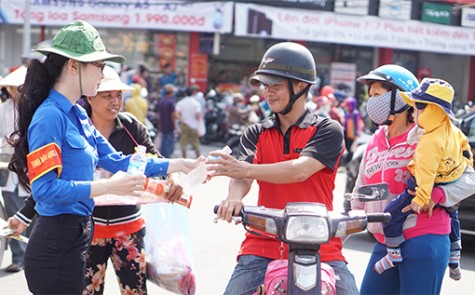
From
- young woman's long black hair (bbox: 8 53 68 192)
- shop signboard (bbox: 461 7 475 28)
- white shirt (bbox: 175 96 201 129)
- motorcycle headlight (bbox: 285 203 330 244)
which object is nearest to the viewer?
motorcycle headlight (bbox: 285 203 330 244)

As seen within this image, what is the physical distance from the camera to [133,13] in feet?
74.3

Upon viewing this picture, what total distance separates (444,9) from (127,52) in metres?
11.0

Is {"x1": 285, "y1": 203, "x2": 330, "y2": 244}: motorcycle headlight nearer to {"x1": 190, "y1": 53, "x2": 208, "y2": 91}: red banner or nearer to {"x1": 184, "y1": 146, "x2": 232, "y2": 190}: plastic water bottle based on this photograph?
{"x1": 184, "y1": 146, "x2": 232, "y2": 190}: plastic water bottle

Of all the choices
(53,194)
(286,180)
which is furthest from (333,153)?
(53,194)

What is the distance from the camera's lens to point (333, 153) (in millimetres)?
3783

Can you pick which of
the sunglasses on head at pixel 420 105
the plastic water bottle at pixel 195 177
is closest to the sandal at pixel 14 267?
the plastic water bottle at pixel 195 177

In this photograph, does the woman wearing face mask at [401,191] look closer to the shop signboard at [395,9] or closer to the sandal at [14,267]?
the sandal at [14,267]

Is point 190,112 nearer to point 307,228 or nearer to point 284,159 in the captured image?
point 284,159

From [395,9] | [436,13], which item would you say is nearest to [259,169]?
[395,9]

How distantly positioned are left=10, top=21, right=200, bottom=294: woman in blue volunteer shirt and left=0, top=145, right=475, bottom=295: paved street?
3.25m

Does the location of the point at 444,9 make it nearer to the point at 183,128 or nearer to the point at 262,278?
the point at 183,128

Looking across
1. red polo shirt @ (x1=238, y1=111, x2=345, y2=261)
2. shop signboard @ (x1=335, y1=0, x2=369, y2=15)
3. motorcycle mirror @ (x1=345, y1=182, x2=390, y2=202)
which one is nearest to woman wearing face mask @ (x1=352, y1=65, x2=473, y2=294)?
red polo shirt @ (x1=238, y1=111, x2=345, y2=261)

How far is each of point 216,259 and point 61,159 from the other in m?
4.72

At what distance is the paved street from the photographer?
7.04 m
